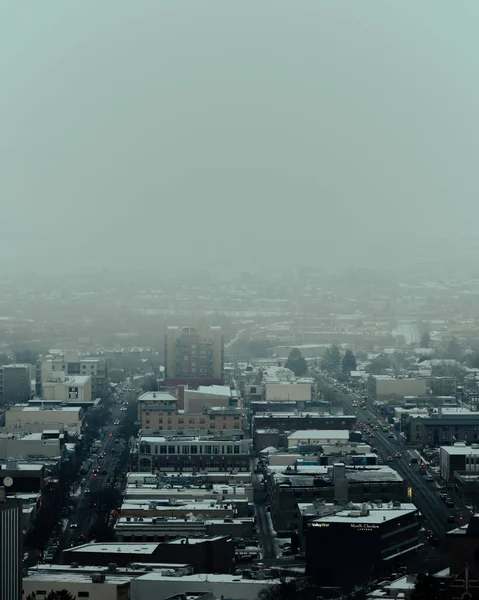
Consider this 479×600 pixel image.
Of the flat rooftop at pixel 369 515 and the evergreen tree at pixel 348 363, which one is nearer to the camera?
the flat rooftop at pixel 369 515

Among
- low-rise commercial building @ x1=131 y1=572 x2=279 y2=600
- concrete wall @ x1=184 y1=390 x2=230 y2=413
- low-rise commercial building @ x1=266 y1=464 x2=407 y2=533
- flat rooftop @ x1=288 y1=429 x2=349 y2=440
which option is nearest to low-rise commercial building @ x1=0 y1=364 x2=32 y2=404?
concrete wall @ x1=184 y1=390 x2=230 y2=413

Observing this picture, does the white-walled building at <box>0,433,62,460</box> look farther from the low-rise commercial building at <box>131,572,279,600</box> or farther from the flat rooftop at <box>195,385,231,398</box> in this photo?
the low-rise commercial building at <box>131,572,279,600</box>

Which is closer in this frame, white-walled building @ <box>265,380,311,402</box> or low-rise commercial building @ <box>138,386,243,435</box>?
low-rise commercial building @ <box>138,386,243,435</box>

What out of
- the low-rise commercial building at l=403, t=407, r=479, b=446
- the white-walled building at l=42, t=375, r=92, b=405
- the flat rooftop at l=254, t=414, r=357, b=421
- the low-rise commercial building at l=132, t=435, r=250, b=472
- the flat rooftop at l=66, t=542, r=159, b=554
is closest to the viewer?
the flat rooftop at l=66, t=542, r=159, b=554

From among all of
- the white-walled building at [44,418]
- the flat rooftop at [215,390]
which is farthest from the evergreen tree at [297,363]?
the white-walled building at [44,418]

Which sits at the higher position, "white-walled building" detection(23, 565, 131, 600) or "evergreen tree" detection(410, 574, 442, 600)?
"evergreen tree" detection(410, 574, 442, 600)

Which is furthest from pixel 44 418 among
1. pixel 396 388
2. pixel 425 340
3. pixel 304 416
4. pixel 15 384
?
pixel 425 340

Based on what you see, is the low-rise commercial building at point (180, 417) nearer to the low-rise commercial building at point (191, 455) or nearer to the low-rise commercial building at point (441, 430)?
the low-rise commercial building at point (441, 430)
